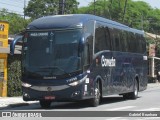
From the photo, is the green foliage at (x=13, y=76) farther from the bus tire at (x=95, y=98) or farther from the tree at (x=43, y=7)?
the tree at (x=43, y=7)

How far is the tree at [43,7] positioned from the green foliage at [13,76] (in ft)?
164

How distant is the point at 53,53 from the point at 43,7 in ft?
206

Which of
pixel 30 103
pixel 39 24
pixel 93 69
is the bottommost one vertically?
pixel 30 103

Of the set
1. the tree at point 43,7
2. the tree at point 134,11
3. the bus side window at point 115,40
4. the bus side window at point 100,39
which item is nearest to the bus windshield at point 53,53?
the bus side window at point 100,39

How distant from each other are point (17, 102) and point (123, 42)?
6093mm

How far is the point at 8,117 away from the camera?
53.2 ft

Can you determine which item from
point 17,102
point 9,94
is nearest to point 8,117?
point 17,102

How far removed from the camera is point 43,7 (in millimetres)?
81812

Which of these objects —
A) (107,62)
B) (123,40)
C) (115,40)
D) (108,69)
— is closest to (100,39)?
(107,62)

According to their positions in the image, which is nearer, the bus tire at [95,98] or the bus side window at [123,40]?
the bus tire at [95,98]

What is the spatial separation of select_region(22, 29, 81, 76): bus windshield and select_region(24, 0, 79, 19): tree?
5841cm

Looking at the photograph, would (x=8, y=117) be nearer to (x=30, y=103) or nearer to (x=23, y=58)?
(x=23, y=58)

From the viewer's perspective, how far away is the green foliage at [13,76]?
28672 millimetres

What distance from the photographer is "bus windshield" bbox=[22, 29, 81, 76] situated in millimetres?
19625
